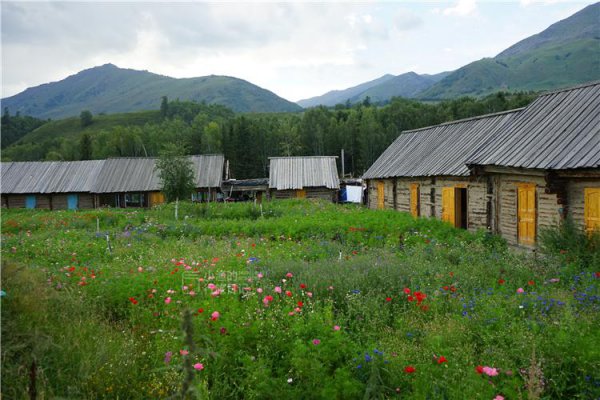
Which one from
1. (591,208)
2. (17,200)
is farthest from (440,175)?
(17,200)

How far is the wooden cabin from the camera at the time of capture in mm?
10219

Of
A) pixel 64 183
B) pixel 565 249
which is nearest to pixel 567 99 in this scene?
pixel 565 249

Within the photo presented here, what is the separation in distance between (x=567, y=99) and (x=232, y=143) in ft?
161

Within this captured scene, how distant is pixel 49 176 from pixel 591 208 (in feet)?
121

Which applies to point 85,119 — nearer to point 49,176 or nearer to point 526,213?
point 49,176

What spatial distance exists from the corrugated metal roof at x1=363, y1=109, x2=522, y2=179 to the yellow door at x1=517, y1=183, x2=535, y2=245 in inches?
116

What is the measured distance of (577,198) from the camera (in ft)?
34.1

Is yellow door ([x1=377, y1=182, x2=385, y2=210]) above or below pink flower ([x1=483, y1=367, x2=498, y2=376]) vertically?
above

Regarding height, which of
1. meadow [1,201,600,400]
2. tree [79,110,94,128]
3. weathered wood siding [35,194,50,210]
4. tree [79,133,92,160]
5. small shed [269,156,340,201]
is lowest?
meadow [1,201,600,400]

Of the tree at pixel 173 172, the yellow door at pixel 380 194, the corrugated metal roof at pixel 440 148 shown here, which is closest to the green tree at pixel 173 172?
the tree at pixel 173 172

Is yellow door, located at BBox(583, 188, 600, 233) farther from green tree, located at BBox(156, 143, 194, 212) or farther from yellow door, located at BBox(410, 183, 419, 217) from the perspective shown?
green tree, located at BBox(156, 143, 194, 212)

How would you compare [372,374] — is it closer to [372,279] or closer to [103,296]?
[372,279]

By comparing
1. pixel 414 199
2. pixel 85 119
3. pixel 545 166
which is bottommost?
pixel 414 199

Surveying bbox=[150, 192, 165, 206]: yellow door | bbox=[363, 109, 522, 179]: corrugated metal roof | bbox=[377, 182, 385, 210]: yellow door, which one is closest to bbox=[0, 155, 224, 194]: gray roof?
bbox=[150, 192, 165, 206]: yellow door
